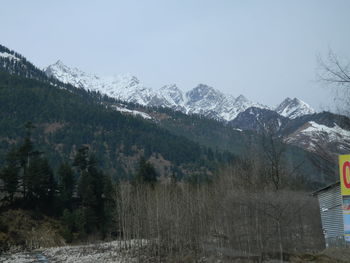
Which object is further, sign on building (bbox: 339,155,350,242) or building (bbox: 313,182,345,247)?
building (bbox: 313,182,345,247)

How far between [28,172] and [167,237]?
3694 centimetres

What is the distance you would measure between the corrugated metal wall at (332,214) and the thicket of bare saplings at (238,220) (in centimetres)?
106

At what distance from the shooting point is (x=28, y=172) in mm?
69938

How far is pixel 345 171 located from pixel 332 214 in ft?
48.6

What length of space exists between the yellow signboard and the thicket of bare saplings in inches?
267

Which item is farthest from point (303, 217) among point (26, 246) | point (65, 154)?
point (65, 154)

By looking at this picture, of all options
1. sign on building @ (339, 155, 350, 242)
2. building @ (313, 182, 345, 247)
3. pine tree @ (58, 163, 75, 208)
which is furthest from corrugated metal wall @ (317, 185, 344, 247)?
pine tree @ (58, 163, 75, 208)

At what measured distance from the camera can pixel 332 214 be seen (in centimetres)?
3338

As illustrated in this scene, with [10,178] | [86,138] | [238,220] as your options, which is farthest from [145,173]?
[86,138]

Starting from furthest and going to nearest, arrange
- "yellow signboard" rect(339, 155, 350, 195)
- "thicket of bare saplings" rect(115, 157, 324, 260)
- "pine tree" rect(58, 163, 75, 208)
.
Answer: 1. "pine tree" rect(58, 163, 75, 208)
2. "thicket of bare saplings" rect(115, 157, 324, 260)
3. "yellow signboard" rect(339, 155, 350, 195)

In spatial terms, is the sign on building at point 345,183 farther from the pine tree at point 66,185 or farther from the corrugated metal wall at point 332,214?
the pine tree at point 66,185

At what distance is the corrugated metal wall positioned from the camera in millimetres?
31734

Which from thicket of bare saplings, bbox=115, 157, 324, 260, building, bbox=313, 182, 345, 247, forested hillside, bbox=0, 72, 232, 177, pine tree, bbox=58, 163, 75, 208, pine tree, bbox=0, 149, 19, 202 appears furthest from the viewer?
forested hillside, bbox=0, 72, 232, 177

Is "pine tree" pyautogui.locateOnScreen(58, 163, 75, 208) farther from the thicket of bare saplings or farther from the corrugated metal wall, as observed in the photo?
the corrugated metal wall
